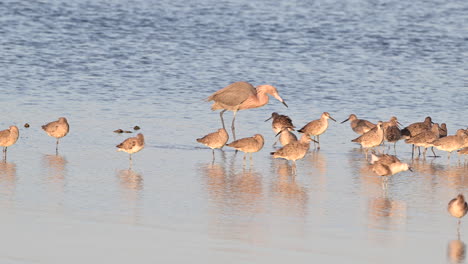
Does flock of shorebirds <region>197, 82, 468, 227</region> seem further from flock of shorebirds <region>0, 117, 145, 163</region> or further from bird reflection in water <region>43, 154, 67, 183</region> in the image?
bird reflection in water <region>43, 154, 67, 183</region>

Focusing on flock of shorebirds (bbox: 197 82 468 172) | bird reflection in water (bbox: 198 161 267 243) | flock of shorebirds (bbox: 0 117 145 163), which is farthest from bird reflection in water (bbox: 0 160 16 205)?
flock of shorebirds (bbox: 197 82 468 172)

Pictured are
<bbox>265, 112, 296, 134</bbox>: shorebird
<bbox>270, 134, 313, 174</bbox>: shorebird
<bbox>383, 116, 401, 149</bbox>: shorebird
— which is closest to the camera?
<bbox>270, 134, 313, 174</bbox>: shorebird

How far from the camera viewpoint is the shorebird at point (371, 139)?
1644cm

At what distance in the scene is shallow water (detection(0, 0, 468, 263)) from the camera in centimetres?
1056

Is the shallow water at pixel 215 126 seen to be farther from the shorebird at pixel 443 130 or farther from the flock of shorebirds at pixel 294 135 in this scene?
the shorebird at pixel 443 130

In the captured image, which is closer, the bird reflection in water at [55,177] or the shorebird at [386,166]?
the bird reflection in water at [55,177]

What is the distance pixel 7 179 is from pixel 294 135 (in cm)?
533

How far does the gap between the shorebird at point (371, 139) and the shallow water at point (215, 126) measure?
0.27 metres

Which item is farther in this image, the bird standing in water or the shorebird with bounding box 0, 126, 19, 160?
the shorebird with bounding box 0, 126, 19, 160

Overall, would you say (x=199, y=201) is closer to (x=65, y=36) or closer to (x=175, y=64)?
(x=175, y=64)

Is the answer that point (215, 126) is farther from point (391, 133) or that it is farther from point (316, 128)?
point (391, 133)

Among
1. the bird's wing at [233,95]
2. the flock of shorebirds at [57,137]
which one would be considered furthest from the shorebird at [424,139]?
the flock of shorebirds at [57,137]

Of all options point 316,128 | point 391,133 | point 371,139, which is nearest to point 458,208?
point 371,139

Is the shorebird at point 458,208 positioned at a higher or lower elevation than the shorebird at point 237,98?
lower
